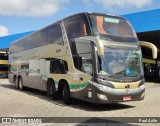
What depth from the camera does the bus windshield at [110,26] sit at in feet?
37.1

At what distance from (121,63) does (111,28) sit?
1548 millimetres

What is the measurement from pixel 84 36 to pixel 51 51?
3505 mm

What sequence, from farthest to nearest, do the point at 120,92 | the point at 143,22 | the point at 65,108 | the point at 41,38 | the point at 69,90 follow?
the point at 143,22
the point at 41,38
the point at 69,90
the point at 65,108
the point at 120,92

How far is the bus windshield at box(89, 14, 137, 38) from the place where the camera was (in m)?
11.3

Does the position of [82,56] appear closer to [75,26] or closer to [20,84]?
[75,26]

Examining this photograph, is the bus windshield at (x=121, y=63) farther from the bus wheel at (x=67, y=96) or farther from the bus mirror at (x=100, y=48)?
the bus wheel at (x=67, y=96)

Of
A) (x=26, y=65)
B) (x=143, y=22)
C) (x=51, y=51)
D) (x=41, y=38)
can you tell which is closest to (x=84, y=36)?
(x=51, y=51)

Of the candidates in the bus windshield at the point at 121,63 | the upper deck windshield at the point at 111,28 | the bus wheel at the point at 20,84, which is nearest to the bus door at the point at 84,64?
the bus windshield at the point at 121,63

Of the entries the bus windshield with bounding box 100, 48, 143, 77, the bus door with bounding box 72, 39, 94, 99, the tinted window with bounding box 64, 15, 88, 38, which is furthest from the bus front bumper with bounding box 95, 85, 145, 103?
the tinted window with bounding box 64, 15, 88, 38

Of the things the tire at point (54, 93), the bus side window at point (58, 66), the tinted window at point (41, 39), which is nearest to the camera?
the bus side window at point (58, 66)

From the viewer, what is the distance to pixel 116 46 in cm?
1112

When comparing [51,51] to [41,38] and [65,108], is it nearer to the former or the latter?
[41,38]

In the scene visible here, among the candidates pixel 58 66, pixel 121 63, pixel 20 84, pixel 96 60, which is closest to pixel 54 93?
pixel 58 66

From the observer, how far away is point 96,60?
10.7 metres
